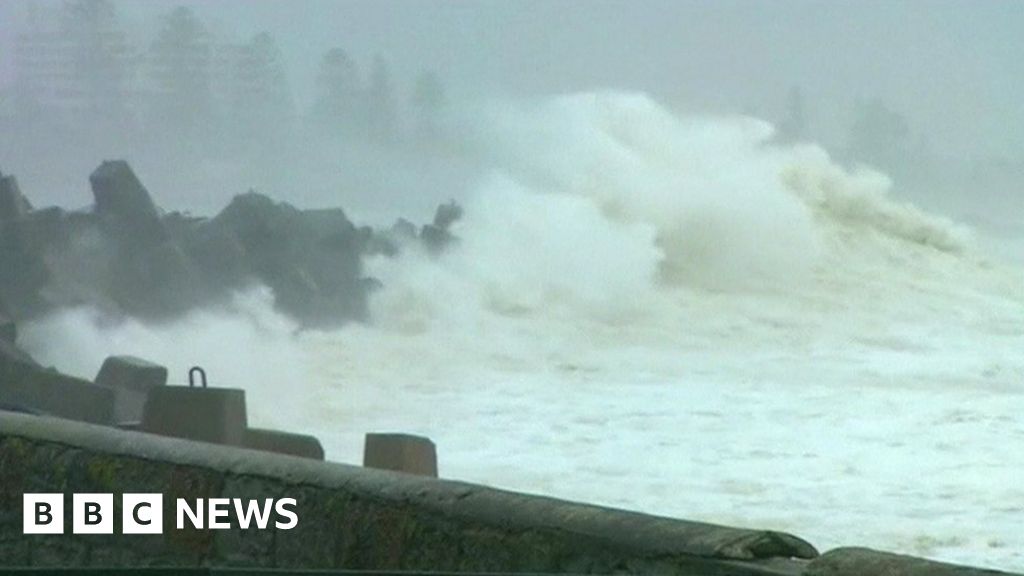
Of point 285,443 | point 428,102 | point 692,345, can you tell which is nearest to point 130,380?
point 285,443

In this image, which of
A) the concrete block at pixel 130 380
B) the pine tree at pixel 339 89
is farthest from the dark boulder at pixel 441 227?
the concrete block at pixel 130 380

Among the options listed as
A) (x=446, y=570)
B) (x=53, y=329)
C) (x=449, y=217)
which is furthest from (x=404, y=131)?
(x=446, y=570)

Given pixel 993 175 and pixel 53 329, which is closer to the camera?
pixel 993 175

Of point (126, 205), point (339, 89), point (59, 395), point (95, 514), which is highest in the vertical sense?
point (339, 89)

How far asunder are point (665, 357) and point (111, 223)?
6.04 feet

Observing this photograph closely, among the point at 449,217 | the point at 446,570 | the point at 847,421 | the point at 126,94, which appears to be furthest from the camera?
the point at 126,94

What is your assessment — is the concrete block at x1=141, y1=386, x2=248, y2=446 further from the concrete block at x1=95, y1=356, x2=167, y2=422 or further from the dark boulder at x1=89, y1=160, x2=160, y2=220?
the dark boulder at x1=89, y1=160, x2=160, y2=220

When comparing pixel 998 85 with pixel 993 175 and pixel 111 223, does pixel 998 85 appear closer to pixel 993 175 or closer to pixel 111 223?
pixel 993 175

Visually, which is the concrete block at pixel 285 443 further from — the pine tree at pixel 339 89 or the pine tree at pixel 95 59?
the pine tree at pixel 95 59

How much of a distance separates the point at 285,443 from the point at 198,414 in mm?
266

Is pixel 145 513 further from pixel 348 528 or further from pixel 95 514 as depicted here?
pixel 348 528

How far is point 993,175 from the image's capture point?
507 centimetres

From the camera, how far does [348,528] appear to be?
3.03 metres

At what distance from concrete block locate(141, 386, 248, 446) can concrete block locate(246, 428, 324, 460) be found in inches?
1.3
